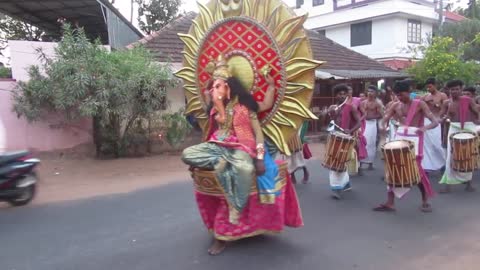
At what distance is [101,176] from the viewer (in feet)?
25.6

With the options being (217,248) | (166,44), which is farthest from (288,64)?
(166,44)

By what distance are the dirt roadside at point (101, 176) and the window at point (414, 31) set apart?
16.7 meters

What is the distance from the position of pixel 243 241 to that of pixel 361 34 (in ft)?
74.8

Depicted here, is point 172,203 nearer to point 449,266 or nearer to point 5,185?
point 5,185

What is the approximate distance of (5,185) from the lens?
18.0 ft

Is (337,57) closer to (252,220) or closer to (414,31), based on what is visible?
(414,31)

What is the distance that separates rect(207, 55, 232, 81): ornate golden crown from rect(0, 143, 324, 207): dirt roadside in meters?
3.61

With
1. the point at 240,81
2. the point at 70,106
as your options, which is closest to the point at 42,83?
the point at 70,106

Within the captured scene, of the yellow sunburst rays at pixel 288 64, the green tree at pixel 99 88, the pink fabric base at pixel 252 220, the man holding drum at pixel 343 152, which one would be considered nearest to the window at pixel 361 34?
the green tree at pixel 99 88

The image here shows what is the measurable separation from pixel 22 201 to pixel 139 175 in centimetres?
241

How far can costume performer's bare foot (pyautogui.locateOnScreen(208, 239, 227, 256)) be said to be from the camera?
3.74 m

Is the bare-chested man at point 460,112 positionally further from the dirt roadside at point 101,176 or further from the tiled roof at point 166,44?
the tiled roof at point 166,44

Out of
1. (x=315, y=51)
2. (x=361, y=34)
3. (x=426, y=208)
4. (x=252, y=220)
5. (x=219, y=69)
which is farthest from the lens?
(x=361, y=34)

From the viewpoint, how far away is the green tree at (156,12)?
23.2 metres
